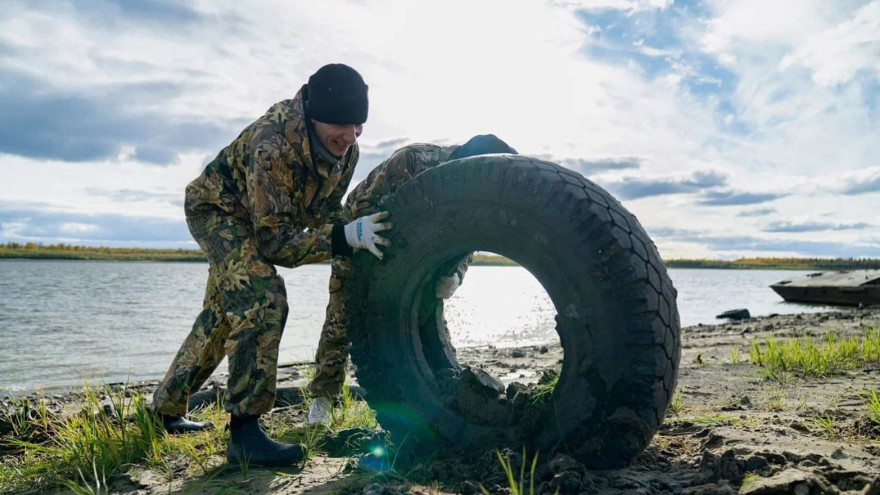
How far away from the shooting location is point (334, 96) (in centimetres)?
369

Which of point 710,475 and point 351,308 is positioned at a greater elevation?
point 351,308

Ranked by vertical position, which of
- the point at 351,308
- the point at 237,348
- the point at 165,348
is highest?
the point at 351,308

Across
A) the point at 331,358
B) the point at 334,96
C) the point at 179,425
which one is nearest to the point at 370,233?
the point at 334,96

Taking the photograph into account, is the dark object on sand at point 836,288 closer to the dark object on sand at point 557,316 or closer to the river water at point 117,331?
the river water at point 117,331

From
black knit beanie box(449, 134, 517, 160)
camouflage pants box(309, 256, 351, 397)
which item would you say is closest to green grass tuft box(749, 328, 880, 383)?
black knit beanie box(449, 134, 517, 160)

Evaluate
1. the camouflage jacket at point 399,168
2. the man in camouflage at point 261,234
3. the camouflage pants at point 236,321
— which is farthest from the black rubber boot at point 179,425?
the camouflage jacket at point 399,168

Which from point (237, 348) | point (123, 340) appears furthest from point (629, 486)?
point (123, 340)

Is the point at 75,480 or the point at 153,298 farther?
the point at 153,298

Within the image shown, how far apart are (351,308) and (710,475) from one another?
1962mm

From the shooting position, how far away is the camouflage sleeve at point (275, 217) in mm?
3539

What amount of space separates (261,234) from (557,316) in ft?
5.81

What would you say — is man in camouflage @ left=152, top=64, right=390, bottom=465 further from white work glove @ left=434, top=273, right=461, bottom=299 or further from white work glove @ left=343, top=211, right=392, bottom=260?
white work glove @ left=434, top=273, right=461, bottom=299

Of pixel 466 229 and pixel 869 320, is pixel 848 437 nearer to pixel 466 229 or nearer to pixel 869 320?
pixel 466 229

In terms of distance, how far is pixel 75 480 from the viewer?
3330 millimetres
